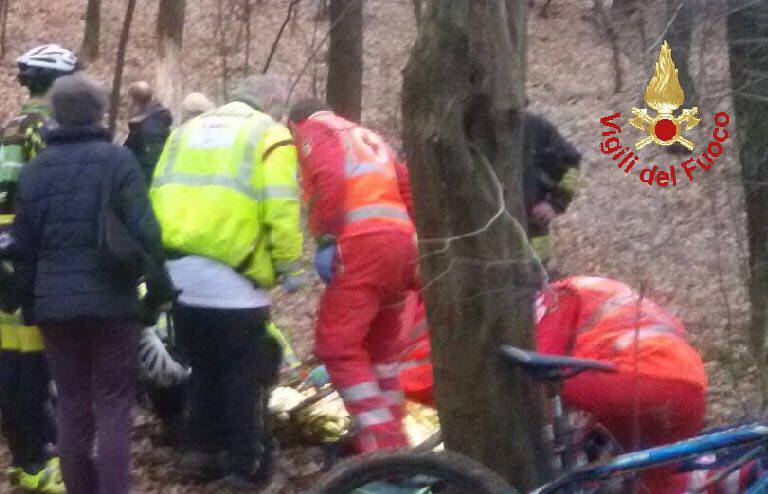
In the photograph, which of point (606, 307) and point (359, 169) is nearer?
point (606, 307)

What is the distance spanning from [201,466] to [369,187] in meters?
1.55

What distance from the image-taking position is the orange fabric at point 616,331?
13.6 ft

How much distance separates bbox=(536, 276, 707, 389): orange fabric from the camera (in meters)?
4.16

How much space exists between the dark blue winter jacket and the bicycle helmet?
0.78 metres

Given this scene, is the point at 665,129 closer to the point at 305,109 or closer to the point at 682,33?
the point at 682,33

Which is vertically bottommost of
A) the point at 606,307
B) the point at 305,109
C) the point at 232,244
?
the point at 606,307

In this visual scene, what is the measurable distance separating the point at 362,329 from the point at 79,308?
1322 mm

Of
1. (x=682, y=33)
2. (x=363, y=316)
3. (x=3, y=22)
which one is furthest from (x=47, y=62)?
(x=3, y=22)

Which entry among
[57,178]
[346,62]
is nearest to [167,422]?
[57,178]

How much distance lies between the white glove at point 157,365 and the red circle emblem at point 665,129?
2.62 metres

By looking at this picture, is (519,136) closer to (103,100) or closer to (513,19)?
(513,19)

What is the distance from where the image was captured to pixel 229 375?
17.4 ft

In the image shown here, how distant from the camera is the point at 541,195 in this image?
240 inches

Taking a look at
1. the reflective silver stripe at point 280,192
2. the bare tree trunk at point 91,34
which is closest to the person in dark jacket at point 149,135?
the reflective silver stripe at point 280,192
